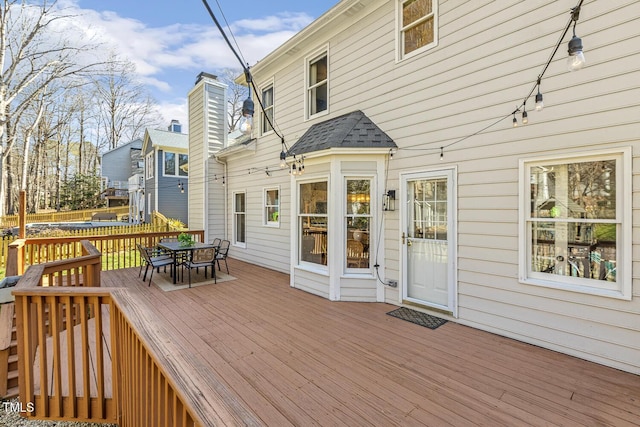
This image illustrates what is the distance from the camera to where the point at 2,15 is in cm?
1070

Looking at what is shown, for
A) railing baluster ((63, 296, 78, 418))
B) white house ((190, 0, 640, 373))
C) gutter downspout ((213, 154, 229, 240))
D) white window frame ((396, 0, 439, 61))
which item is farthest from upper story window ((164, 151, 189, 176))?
railing baluster ((63, 296, 78, 418))

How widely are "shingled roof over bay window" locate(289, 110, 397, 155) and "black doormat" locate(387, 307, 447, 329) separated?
2.71m

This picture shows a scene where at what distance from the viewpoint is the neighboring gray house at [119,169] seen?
25.0m

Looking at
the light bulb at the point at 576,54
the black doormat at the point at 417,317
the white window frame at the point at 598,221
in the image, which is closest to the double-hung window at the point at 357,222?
the black doormat at the point at 417,317

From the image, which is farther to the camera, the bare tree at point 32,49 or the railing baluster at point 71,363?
the bare tree at point 32,49

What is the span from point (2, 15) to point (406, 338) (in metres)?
17.3

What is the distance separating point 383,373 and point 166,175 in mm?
16453

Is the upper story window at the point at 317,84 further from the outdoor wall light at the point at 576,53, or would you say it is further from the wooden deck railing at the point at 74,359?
the wooden deck railing at the point at 74,359

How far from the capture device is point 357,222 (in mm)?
5164

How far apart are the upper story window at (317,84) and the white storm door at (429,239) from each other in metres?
2.92

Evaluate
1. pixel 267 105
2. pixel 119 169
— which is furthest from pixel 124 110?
pixel 267 105

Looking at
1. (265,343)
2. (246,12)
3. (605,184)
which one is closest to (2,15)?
(246,12)

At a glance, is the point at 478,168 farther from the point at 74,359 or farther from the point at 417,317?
the point at 74,359

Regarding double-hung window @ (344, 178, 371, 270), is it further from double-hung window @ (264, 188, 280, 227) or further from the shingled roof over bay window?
double-hung window @ (264, 188, 280, 227)
